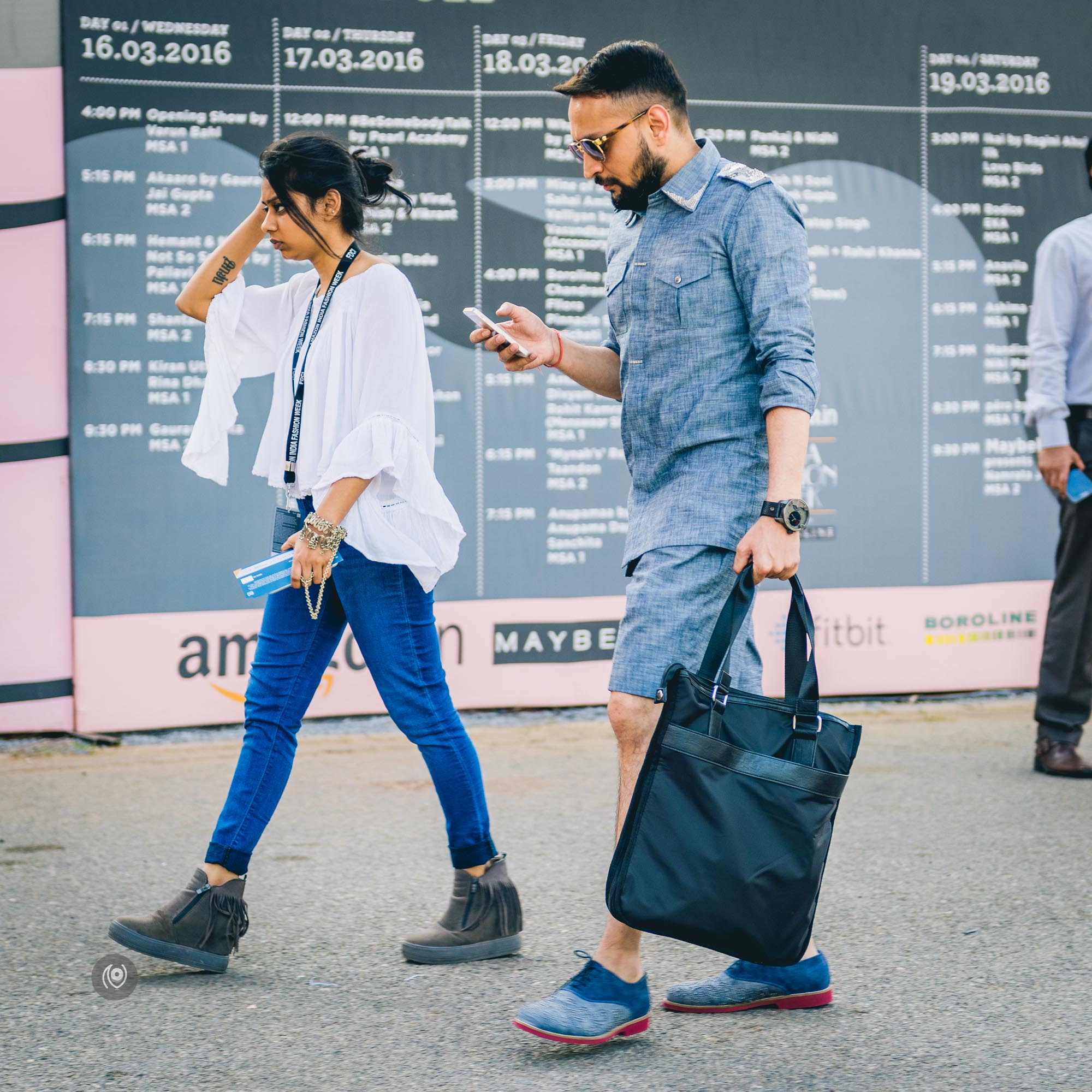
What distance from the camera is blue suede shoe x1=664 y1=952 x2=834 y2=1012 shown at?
3.22 m

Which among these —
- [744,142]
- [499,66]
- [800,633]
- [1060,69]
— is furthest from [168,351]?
[1060,69]

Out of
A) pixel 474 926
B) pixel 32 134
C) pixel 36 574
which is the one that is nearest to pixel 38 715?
pixel 36 574

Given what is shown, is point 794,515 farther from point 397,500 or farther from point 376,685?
point 376,685

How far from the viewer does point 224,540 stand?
608cm

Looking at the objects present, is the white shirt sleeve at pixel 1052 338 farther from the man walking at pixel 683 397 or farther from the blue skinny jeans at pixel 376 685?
the blue skinny jeans at pixel 376 685

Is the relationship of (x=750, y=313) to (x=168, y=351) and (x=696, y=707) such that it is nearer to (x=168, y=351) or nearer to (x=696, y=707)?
(x=696, y=707)

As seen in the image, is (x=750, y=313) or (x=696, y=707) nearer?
(x=696, y=707)

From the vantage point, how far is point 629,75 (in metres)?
3.07

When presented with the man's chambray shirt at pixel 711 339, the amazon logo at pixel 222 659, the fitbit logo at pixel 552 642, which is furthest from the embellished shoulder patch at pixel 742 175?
the fitbit logo at pixel 552 642

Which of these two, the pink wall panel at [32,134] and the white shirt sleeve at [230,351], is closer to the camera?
the white shirt sleeve at [230,351]

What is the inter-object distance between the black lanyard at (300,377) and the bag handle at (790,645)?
1.12 m

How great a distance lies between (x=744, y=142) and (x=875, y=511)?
1.72m

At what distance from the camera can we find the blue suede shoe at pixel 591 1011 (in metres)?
2.97

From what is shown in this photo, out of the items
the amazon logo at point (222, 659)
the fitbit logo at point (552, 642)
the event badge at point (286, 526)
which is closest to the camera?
the event badge at point (286, 526)
